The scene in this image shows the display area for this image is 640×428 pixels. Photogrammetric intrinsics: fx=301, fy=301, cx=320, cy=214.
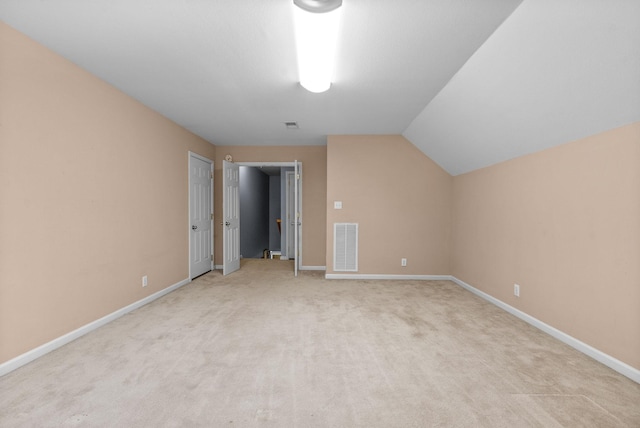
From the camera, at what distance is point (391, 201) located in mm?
5043

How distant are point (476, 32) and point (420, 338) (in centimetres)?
249

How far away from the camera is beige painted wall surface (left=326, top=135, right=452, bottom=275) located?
502 centimetres

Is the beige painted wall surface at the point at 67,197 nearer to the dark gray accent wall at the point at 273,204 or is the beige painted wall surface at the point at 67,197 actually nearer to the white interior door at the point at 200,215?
the white interior door at the point at 200,215

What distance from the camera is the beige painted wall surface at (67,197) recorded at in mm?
2135

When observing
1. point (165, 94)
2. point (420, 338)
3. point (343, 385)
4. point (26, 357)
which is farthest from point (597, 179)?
point (26, 357)

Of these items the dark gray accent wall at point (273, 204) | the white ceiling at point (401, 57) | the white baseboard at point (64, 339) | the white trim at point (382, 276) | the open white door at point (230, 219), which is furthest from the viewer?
the dark gray accent wall at point (273, 204)

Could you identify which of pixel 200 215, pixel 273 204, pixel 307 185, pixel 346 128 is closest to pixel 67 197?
pixel 200 215

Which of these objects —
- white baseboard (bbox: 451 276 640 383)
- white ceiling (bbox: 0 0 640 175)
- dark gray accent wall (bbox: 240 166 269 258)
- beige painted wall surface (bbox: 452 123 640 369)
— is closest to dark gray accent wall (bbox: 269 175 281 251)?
dark gray accent wall (bbox: 240 166 269 258)

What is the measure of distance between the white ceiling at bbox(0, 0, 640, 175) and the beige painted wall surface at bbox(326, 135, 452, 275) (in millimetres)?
1306

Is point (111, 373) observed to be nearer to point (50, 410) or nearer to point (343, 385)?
point (50, 410)

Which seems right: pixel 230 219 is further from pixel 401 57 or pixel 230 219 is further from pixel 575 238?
pixel 575 238

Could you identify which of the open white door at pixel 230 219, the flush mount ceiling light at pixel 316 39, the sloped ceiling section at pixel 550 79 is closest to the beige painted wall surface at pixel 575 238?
the sloped ceiling section at pixel 550 79

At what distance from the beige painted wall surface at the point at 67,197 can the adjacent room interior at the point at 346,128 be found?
1 cm

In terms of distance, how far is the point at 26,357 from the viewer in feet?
7.25
